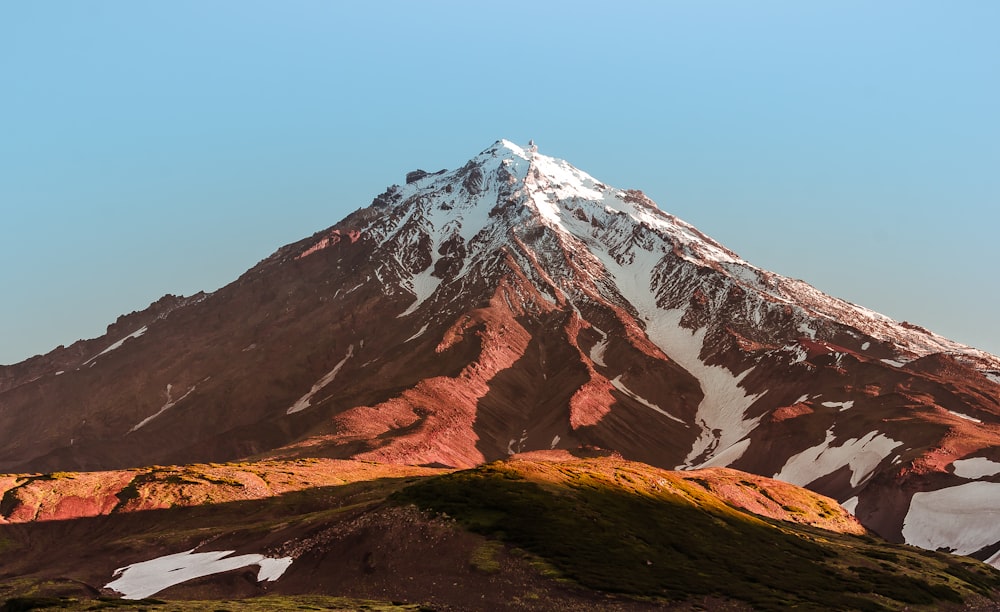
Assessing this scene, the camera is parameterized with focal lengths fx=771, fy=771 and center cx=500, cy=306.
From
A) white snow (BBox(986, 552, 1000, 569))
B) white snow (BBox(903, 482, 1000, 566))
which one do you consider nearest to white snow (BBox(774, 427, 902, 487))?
white snow (BBox(903, 482, 1000, 566))

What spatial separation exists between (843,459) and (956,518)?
155 ft

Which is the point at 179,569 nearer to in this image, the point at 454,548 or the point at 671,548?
the point at 454,548

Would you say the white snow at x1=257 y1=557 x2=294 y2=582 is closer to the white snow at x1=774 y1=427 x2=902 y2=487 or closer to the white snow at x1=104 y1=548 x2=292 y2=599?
the white snow at x1=104 y1=548 x2=292 y2=599

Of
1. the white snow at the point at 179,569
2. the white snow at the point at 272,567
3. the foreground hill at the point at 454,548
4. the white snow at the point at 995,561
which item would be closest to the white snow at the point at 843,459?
the white snow at the point at 995,561

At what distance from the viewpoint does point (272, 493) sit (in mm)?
110562

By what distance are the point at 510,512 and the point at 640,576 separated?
15.8m

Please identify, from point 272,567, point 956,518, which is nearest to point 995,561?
point 956,518

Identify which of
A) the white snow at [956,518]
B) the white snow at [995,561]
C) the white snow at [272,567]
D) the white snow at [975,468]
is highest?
the white snow at [975,468]

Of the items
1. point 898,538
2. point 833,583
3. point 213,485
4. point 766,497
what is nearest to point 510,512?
point 833,583

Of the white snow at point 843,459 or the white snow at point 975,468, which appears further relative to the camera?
the white snow at point 843,459

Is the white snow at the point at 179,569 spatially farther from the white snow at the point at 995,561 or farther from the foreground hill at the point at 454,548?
the white snow at the point at 995,561

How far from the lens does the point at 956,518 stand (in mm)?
139500

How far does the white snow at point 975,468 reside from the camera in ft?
488

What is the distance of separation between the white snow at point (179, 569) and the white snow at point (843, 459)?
14229cm
